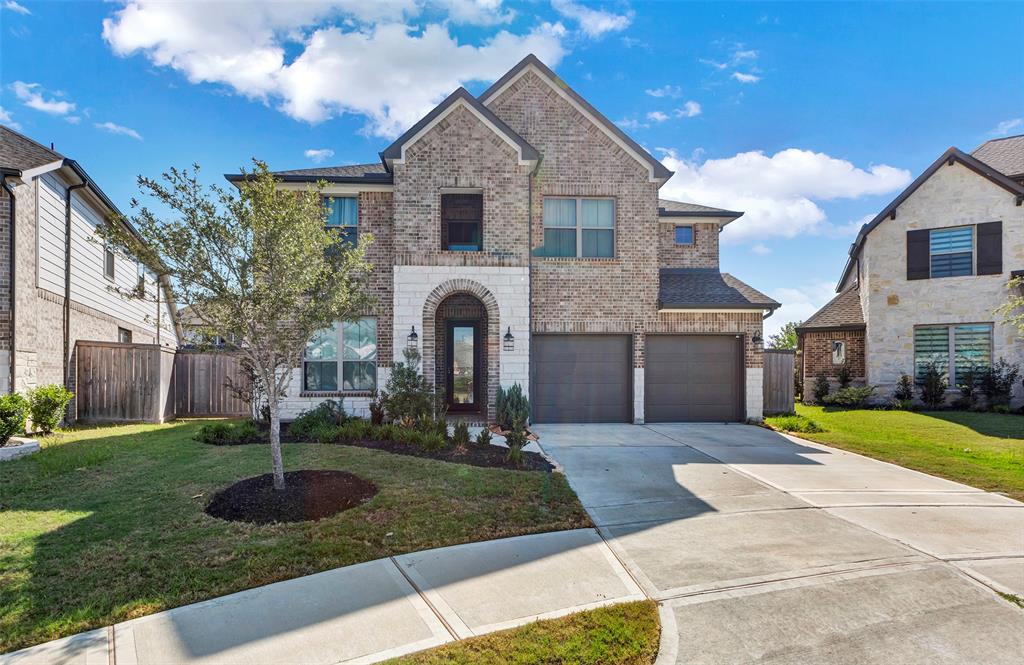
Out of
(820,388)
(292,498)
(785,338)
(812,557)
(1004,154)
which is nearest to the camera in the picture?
(812,557)

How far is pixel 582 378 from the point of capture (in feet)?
41.6

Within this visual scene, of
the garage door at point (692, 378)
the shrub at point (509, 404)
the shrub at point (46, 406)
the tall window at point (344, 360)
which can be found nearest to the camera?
the shrub at point (46, 406)

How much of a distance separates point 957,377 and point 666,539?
1599 centimetres

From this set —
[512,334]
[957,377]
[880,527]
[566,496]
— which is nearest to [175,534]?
[566,496]

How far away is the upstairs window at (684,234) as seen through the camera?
14492mm

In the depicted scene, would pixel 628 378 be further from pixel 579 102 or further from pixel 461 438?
pixel 579 102

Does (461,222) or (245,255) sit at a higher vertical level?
(461,222)

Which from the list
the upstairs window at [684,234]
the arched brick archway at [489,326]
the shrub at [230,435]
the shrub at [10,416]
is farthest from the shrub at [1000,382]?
the shrub at [10,416]

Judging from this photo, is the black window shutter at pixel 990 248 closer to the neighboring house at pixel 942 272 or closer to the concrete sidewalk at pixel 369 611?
the neighboring house at pixel 942 272

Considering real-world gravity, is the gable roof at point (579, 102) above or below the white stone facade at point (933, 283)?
above

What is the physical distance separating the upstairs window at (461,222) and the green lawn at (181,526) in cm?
633

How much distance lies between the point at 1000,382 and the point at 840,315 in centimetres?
457

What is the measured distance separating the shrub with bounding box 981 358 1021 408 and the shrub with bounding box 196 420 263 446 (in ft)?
63.0

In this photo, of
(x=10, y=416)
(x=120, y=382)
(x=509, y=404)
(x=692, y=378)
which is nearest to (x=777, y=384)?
(x=692, y=378)
